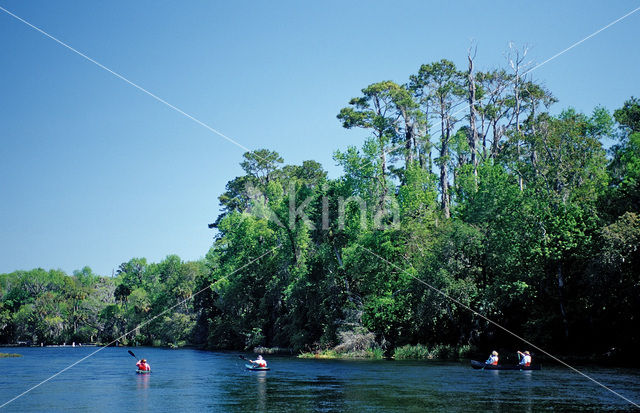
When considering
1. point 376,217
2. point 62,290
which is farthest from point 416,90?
point 62,290

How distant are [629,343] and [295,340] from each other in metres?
30.3

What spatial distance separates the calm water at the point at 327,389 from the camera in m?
23.5

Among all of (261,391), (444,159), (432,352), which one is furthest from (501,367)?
(444,159)

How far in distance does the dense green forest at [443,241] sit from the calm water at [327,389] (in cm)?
638

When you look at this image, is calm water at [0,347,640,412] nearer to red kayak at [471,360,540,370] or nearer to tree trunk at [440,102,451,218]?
red kayak at [471,360,540,370]

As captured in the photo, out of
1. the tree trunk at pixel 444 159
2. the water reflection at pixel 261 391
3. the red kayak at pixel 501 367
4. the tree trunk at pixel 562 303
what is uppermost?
the tree trunk at pixel 444 159

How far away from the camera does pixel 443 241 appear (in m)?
46.3

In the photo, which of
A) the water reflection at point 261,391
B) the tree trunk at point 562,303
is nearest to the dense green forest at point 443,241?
the tree trunk at point 562,303

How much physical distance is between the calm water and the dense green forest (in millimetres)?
6383

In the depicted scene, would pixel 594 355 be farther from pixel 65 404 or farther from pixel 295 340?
pixel 65 404

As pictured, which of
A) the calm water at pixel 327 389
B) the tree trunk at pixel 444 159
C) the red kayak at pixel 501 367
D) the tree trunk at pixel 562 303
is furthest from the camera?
the tree trunk at pixel 444 159

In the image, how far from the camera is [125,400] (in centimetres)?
2625

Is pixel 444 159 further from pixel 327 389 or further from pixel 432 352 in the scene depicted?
pixel 327 389

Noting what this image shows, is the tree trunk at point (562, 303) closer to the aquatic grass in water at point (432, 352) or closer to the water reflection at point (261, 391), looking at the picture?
the aquatic grass in water at point (432, 352)
